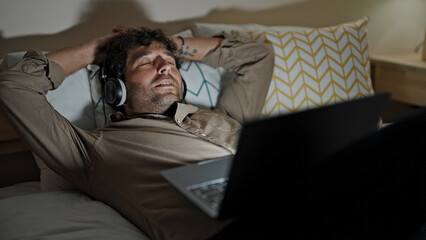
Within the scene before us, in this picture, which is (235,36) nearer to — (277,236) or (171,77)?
(171,77)

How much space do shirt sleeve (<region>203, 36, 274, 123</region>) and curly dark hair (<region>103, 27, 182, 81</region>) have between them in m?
0.21

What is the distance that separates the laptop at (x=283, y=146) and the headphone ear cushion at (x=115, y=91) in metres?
0.65

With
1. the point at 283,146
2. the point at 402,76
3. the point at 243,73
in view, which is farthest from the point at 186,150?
the point at 402,76

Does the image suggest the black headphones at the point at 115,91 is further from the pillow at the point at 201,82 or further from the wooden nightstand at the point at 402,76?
the wooden nightstand at the point at 402,76

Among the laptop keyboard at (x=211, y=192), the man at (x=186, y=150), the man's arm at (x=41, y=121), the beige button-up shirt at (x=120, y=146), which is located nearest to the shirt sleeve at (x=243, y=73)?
the man at (x=186, y=150)

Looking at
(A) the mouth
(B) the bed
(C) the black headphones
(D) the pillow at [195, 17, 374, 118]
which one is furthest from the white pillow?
(D) the pillow at [195, 17, 374, 118]

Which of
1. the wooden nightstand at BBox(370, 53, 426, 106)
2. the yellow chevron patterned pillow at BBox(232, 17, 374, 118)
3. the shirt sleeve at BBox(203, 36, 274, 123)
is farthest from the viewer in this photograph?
the wooden nightstand at BBox(370, 53, 426, 106)

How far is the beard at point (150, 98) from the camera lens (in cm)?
148

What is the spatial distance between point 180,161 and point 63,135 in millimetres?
341

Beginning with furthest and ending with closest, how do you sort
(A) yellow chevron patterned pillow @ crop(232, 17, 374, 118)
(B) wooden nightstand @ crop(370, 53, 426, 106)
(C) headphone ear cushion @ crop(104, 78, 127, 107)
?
(B) wooden nightstand @ crop(370, 53, 426, 106)
(A) yellow chevron patterned pillow @ crop(232, 17, 374, 118)
(C) headphone ear cushion @ crop(104, 78, 127, 107)

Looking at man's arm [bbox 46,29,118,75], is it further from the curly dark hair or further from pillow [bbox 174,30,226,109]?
pillow [bbox 174,30,226,109]

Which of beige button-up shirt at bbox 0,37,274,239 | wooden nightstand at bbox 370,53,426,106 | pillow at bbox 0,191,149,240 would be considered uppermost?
beige button-up shirt at bbox 0,37,274,239

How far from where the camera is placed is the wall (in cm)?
173

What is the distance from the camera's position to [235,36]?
1.79 metres
